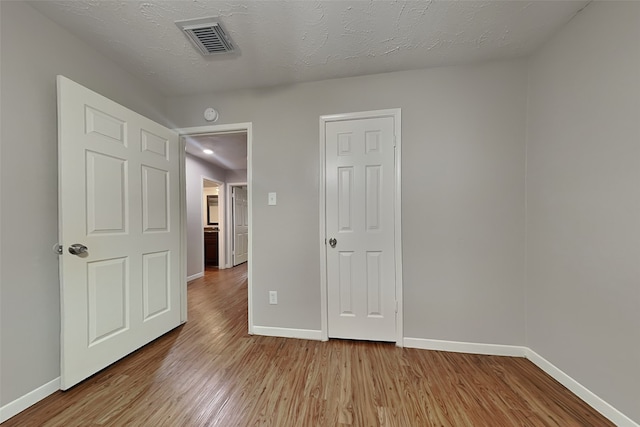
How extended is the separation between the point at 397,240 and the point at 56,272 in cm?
238

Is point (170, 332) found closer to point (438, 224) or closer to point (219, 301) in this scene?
point (219, 301)

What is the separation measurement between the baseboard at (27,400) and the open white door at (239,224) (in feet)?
13.8

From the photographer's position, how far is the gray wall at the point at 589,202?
121 centimetres

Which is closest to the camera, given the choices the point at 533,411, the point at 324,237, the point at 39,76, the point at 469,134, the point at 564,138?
the point at 533,411

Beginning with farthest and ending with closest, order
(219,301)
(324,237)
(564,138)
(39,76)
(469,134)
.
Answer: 1. (219,301)
2. (324,237)
3. (469,134)
4. (564,138)
5. (39,76)

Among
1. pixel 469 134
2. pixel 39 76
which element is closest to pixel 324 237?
pixel 469 134

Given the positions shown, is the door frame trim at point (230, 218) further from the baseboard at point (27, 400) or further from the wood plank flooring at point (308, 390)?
the baseboard at point (27, 400)

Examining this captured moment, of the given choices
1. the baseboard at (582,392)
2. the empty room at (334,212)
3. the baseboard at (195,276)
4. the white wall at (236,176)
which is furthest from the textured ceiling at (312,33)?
the white wall at (236,176)

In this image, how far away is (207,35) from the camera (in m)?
1.61

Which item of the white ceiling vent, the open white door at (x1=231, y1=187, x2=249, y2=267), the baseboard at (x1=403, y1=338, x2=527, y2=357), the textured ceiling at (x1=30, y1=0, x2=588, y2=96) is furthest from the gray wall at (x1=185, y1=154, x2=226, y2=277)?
the baseboard at (x1=403, y1=338, x2=527, y2=357)

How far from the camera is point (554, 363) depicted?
162 cm

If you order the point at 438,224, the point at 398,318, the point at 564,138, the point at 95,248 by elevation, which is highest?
the point at 564,138

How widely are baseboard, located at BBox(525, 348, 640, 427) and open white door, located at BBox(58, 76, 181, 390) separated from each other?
119 inches

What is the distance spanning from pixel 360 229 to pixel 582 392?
5.39 ft
